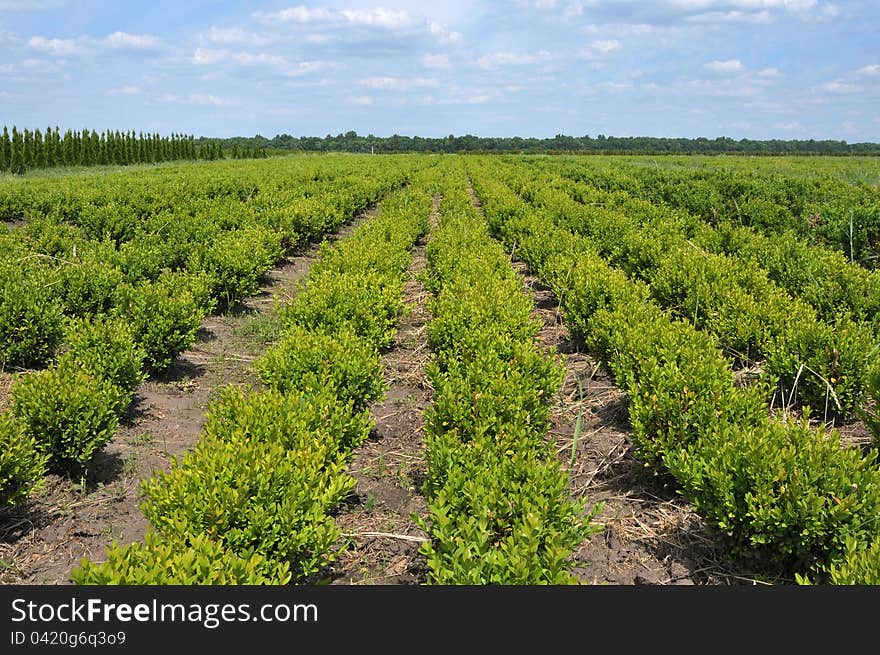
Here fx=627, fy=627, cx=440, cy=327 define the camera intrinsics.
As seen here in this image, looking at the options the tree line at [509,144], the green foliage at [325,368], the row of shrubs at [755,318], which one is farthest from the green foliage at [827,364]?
the tree line at [509,144]

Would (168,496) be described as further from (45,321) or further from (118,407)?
(45,321)

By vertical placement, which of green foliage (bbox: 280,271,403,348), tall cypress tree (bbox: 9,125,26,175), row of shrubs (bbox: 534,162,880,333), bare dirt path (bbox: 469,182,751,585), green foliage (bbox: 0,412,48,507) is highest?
tall cypress tree (bbox: 9,125,26,175)

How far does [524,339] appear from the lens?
7.35 m

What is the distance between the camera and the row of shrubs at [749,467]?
12.5 ft

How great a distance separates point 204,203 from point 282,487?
17.1m

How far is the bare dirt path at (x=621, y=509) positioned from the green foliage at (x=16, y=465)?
3.93 m

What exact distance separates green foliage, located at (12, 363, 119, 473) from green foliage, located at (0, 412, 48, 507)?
0.79 ft

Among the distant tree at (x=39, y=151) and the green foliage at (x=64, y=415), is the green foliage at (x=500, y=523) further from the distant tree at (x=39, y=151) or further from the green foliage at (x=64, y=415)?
the distant tree at (x=39, y=151)

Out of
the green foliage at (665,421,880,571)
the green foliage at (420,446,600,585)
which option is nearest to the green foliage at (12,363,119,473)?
the green foliage at (420,446,600,585)

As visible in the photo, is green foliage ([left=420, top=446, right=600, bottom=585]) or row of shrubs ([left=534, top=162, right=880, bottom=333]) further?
row of shrubs ([left=534, top=162, right=880, bottom=333])

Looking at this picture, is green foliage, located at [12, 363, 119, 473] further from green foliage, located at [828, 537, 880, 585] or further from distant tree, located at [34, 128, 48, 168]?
distant tree, located at [34, 128, 48, 168]

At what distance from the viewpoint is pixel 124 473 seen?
217 inches

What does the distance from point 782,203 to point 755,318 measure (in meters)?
14.8

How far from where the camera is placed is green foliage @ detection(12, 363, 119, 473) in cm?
510
